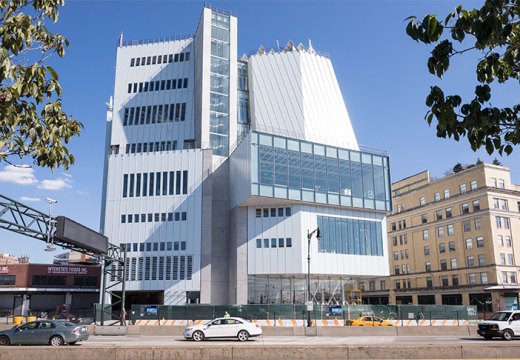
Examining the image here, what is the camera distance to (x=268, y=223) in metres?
51.9

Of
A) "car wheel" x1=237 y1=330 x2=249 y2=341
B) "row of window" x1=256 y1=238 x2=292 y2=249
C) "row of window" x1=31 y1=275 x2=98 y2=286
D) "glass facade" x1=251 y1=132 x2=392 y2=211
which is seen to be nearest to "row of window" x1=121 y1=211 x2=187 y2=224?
"row of window" x1=256 y1=238 x2=292 y2=249

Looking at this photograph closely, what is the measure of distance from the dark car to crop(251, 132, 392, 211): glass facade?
26699mm

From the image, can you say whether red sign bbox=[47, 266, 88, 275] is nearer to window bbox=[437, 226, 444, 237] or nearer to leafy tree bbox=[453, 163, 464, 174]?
window bbox=[437, 226, 444, 237]

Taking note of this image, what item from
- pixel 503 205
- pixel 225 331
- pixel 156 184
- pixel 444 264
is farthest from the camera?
pixel 444 264

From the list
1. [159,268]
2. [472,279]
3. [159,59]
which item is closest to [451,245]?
[472,279]

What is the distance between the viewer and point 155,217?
183 ft

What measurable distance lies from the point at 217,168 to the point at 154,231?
10.9m

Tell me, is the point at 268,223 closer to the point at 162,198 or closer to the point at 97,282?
Answer: the point at 162,198

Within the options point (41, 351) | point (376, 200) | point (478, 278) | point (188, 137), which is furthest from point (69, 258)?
point (41, 351)

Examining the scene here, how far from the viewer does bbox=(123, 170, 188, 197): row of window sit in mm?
56581

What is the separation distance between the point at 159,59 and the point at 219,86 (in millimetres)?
11345

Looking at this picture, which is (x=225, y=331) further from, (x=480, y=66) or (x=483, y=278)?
(x=483, y=278)

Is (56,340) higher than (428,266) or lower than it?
lower

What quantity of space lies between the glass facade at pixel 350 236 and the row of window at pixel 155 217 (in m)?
16.5
